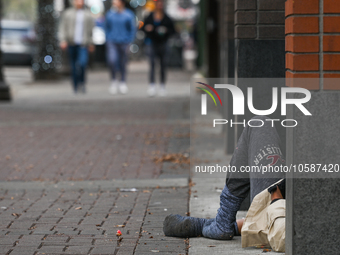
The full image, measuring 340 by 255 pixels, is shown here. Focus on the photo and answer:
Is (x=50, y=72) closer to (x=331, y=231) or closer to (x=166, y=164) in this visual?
(x=166, y=164)

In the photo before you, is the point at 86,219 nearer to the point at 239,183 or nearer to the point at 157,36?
the point at 239,183

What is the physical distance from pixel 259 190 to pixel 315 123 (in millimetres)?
734

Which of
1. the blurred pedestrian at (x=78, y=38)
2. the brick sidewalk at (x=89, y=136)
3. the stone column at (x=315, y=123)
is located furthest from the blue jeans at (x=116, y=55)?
the stone column at (x=315, y=123)

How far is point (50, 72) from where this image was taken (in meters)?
18.3

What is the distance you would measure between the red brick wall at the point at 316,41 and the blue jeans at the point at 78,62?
1121cm

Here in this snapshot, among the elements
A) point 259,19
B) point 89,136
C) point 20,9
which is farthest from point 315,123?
point 20,9

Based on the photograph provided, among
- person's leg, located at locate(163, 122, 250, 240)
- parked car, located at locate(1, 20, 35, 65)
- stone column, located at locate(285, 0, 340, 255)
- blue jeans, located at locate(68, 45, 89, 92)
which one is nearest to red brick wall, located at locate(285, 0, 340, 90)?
stone column, located at locate(285, 0, 340, 255)

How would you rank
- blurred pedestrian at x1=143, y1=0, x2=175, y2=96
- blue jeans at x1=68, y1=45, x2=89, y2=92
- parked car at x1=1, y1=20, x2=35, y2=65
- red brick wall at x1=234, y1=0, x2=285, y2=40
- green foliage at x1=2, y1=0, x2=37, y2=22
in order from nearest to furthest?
1. red brick wall at x1=234, y1=0, x2=285, y2=40
2. blurred pedestrian at x1=143, y1=0, x2=175, y2=96
3. blue jeans at x1=68, y1=45, x2=89, y2=92
4. parked car at x1=1, y1=20, x2=35, y2=65
5. green foliage at x1=2, y1=0, x2=37, y2=22

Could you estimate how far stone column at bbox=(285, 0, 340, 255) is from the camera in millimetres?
2912

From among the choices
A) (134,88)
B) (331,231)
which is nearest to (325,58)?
(331,231)

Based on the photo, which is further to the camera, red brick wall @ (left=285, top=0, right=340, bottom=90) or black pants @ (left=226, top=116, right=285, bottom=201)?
black pants @ (left=226, top=116, right=285, bottom=201)

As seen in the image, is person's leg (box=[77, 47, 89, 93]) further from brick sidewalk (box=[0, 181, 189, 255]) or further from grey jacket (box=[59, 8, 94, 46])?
brick sidewalk (box=[0, 181, 189, 255])

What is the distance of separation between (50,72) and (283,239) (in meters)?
15.6

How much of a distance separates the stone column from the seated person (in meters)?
0.32
